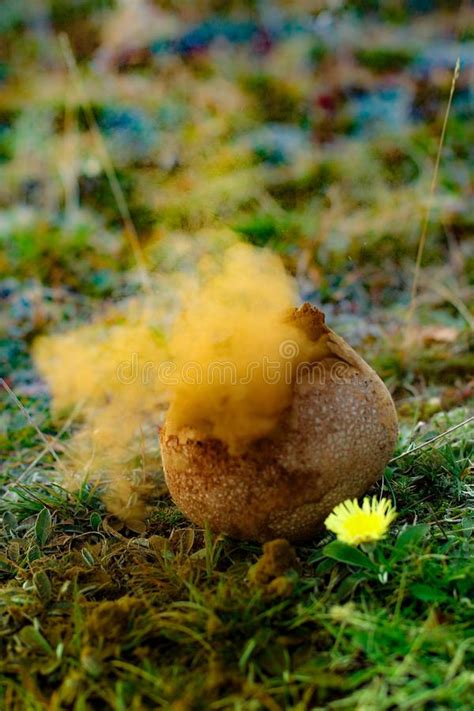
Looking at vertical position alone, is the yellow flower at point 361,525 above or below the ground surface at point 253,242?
above

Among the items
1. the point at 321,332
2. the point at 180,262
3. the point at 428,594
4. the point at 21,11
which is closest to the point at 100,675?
the point at 428,594

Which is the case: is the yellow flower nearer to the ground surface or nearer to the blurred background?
the ground surface

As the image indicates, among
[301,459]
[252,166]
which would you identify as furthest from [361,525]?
[252,166]

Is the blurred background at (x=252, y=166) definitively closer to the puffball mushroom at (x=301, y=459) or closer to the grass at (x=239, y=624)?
the puffball mushroom at (x=301, y=459)

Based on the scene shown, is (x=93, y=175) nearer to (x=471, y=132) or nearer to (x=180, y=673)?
(x=471, y=132)

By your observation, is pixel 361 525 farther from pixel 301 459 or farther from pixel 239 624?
pixel 239 624

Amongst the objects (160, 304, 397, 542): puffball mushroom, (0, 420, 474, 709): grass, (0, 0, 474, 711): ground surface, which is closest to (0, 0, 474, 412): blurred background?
(0, 0, 474, 711): ground surface

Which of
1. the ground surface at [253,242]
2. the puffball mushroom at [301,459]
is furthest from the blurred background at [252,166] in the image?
the puffball mushroom at [301,459]
